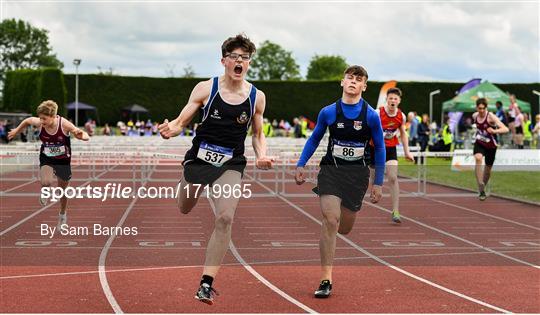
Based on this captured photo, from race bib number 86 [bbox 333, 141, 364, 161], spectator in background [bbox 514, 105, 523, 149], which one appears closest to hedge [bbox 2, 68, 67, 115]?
spectator in background [bbox 514, 105, 523, 149]

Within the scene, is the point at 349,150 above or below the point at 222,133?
below

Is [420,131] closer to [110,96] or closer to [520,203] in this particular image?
[520,203]

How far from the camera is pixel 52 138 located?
938 cm

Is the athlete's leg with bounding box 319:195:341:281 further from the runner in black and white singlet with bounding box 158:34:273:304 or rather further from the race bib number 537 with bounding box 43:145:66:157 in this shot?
the race bib number 537 with bounding box 43:145:66:157

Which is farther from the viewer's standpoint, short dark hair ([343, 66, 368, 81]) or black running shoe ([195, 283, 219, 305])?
short dark hair ([343, 66, 368, 81])

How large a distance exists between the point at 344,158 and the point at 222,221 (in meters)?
1.29

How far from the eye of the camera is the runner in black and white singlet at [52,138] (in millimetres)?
8852

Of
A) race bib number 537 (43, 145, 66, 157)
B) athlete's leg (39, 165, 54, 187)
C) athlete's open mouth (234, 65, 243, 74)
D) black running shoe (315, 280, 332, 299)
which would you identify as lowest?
black running shoe (315, 280, 332, 299)

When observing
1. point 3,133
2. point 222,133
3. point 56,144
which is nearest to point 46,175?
point 56,144

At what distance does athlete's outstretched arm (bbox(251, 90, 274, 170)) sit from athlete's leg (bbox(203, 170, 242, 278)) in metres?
0.20

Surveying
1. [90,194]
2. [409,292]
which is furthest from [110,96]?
[409,292]

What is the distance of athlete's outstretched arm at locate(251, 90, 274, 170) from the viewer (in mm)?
5770

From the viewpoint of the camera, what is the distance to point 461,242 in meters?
11.4

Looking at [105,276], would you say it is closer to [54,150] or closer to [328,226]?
[54,150]
